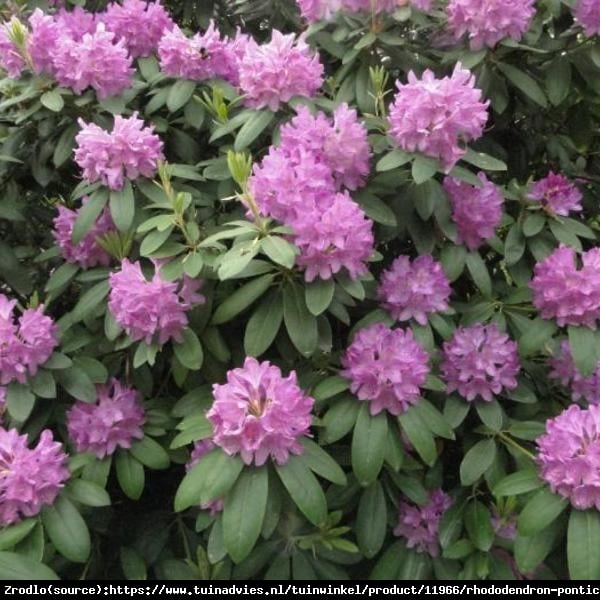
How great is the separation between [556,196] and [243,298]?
0.83 m

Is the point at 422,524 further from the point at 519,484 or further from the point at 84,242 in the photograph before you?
the point at 84,242

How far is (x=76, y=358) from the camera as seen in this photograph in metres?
1.77

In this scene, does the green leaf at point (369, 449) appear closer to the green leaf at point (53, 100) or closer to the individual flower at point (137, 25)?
the green leaf at point (53, 100)

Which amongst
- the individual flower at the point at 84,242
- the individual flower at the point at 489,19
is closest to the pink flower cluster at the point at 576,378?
the individual flower at the point at 489,19

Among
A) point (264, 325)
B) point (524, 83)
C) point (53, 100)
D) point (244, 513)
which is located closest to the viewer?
point (244, 513)

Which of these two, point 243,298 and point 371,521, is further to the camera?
point 371,521

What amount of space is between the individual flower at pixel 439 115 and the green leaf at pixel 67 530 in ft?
3.39

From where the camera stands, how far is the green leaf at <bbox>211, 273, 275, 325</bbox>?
1544 mm

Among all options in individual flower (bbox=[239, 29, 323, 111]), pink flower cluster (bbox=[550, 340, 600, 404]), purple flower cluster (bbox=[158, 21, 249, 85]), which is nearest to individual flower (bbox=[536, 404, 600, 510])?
pink flower cluster (bbox=[550, 340, 600, 404])

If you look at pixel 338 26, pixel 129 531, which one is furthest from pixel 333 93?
pixel 129 531

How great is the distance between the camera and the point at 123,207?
1.65m

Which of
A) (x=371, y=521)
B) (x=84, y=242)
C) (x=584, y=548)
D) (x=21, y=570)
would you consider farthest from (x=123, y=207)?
(x=584, y=548)

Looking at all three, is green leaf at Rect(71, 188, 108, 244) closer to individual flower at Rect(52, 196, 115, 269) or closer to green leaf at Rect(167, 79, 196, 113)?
individual flower at Rect(52, 196, 115, 269)

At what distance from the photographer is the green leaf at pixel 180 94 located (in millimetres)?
1829
